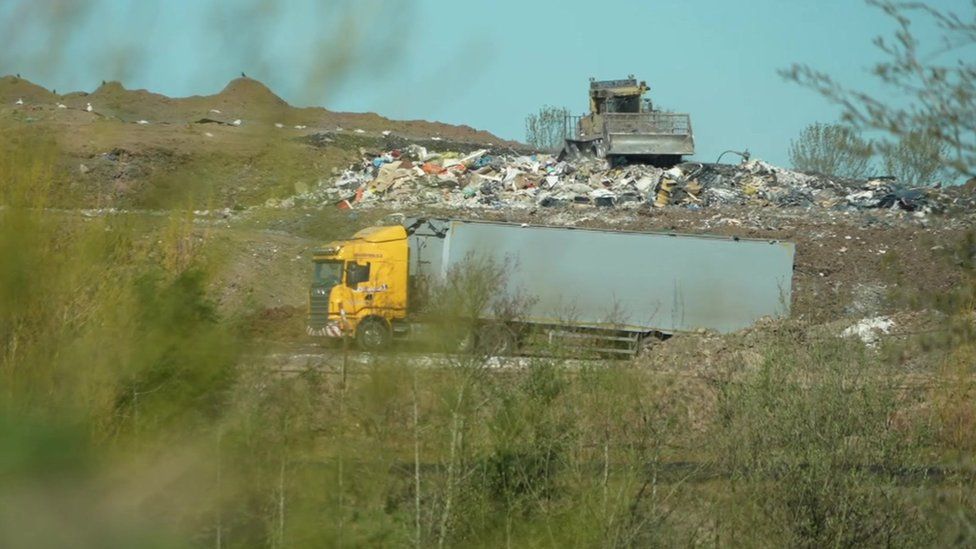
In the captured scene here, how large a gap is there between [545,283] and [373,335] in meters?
7.28

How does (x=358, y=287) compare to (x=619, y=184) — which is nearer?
(x=358, y=287)

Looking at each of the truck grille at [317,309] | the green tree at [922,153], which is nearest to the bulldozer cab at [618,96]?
the green tree at [922,153]

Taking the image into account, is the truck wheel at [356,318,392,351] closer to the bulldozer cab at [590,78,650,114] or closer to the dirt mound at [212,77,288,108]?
the dirt mound at [212,77,288,108]

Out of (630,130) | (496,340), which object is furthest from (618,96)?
(496,340)

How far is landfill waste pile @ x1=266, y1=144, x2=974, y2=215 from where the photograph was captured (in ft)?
107

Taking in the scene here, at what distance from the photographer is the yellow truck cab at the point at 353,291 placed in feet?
6.38

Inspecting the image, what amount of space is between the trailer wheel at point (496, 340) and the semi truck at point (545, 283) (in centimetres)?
2

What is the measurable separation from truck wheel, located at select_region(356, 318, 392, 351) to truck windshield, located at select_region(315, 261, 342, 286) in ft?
1.22

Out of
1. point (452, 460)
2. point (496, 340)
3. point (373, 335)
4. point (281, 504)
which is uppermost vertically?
point (373, 335)

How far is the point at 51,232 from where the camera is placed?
194 centimetres

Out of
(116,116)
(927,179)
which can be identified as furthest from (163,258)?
(927,179)

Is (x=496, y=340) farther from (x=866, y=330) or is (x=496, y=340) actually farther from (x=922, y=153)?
(x=866, y=330)

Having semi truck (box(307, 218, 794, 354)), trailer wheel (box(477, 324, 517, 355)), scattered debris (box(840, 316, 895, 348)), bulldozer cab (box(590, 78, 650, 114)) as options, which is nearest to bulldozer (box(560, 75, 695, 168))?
bulldozer cab (box(590, 78, 650, 114))

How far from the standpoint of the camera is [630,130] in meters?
36.6
